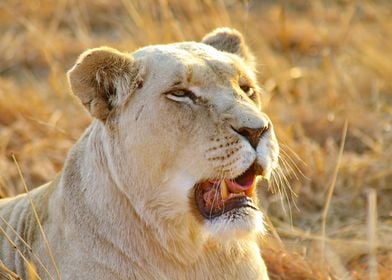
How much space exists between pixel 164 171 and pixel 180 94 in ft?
0.89

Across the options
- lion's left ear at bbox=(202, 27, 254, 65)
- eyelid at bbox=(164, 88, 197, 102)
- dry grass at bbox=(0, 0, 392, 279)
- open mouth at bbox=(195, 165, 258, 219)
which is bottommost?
dry grass at bbox=(0, 0, 392, 279)

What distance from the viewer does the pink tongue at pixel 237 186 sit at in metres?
3.37

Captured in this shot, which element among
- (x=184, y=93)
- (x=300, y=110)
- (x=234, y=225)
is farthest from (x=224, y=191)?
(x=300, y=110)

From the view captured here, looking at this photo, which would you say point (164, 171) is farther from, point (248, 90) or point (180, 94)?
point (248, 90)

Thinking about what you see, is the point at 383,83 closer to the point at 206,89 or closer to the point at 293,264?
the point at 293,264

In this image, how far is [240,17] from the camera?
7691 millimetres

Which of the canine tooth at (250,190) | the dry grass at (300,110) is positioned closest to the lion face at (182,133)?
the canine tooth at (250,190)

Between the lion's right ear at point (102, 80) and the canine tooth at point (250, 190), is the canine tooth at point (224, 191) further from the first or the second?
the lion's right ear at point (102, 80)

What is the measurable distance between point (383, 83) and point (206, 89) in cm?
395

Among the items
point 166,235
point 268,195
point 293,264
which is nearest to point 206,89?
point 166,235

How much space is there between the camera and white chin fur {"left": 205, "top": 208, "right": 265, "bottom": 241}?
10.9ft

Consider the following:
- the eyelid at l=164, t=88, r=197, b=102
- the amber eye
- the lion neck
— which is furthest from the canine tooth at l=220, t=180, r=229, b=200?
the amber eye

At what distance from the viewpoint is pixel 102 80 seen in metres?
3.51

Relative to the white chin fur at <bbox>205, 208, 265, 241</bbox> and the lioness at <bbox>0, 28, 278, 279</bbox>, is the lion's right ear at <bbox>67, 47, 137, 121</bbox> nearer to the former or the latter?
the lioness at <bbox>0, 28, 278, 279</bbox>
